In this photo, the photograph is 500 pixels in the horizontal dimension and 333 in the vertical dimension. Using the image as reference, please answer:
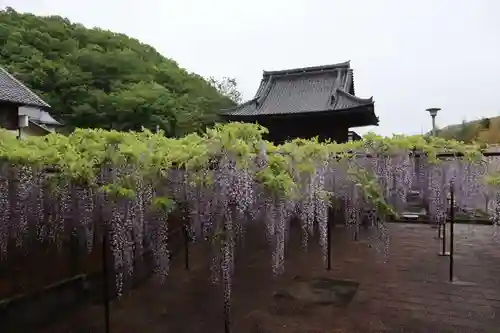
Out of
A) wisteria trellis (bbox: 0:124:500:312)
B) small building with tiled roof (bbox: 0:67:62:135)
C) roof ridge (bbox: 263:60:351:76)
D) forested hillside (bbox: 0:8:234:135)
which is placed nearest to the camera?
wisteria trellis (bbox: 0:124:500:312)

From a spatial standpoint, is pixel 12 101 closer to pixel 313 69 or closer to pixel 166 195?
pixel 166 195

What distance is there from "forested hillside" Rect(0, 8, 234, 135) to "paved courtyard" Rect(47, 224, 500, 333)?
33.2 ft

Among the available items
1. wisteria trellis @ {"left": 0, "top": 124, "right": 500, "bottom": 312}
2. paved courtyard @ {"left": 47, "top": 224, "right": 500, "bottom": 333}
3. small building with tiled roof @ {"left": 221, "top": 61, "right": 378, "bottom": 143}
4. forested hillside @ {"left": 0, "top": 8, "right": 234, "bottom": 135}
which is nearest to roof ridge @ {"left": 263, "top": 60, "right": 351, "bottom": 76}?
small building with tiled roof @ {"left": 221, "top": 61, "right": 378, "bottom": 143}

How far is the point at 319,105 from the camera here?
1342 centimetres

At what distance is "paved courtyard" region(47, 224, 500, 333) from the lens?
4.22 meters

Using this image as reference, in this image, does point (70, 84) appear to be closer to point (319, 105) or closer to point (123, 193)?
point (319, 105)

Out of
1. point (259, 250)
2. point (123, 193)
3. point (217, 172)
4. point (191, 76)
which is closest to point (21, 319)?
point (123, 193)

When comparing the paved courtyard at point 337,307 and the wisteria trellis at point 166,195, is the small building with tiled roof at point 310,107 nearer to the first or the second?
the paved courtyard at point 337,307

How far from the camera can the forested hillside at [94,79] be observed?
52.6 ft

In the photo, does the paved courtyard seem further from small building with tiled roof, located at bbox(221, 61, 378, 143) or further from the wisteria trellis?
small building with tiled roof, located at bbox(221, 61, 378, 143)

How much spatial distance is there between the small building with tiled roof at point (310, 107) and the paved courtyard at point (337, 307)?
6.25 meters

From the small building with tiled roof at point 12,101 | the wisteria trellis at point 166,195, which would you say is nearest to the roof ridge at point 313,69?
the small building with tiled roof at point 12,101

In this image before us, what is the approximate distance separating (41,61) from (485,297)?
18820mm

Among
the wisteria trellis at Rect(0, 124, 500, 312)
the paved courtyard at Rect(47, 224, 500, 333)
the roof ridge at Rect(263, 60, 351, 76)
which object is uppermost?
the roof ridge at Rect(263, 60, 351, 76)
